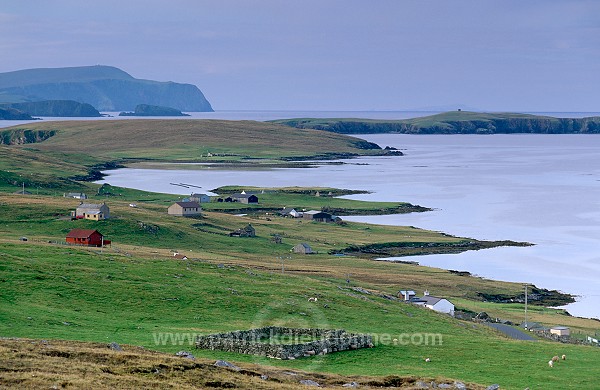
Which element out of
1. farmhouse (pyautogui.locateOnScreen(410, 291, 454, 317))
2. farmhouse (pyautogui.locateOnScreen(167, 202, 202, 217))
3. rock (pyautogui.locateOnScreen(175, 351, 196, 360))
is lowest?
farmhouse (pyautogui.locateOnScreen(410, 291, 454, 317))

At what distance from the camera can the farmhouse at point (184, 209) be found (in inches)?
4774

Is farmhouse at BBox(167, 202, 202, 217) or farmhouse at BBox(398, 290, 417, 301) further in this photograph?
farmhouse at BBox(167, 202, 202, 217)

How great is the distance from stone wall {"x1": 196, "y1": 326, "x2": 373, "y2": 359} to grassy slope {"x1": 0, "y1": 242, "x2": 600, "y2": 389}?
2.00ft

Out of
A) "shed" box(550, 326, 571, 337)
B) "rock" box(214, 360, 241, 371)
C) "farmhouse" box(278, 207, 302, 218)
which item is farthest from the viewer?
"farmhouse" box(278, 207, 302, 218)

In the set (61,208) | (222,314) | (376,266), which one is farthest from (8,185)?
(222,314)

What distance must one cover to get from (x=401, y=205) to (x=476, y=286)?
73.0m

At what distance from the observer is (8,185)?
477ft

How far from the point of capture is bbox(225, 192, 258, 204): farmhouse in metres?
158

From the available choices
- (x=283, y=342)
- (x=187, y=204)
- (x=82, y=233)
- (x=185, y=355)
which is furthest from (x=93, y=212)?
(x=185, y=355)

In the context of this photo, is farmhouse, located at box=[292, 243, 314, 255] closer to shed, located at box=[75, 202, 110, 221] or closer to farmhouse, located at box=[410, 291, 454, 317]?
shed, located at box=[75, 202, 110, 221]

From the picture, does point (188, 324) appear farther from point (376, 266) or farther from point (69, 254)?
point (376, 266)

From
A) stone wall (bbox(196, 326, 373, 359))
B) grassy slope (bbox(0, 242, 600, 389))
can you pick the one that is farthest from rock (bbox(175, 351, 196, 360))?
Result: stone wall (bbox(196, 326, 373, 359))

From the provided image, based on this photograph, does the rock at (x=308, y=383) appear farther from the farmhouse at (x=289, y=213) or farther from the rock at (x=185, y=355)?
the farmhouse at (x=289, y=213)

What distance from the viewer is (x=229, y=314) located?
48.7m
